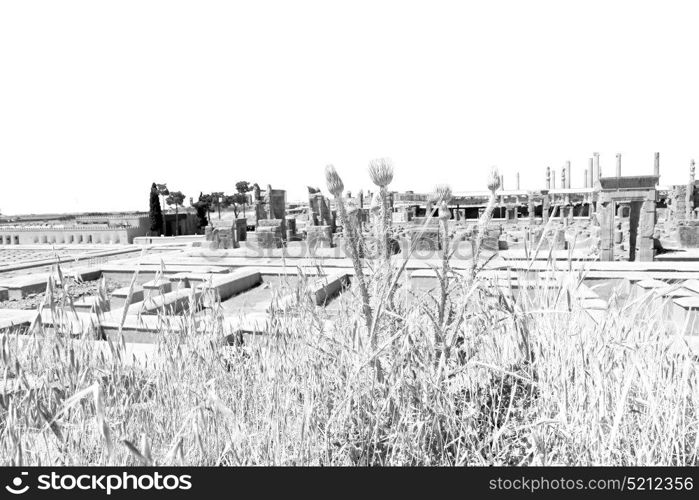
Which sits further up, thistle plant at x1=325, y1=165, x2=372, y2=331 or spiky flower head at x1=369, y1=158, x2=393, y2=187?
spiky flower head at x1=369, y1=158, x2=393, y2=187

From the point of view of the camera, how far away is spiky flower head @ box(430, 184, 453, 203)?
2.14 m

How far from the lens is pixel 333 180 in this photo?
1.80m

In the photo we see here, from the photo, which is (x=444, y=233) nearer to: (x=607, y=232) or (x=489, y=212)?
(x=489, y=212)

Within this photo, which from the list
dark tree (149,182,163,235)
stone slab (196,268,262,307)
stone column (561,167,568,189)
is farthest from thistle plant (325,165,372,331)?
stone column (561,167,568,189)

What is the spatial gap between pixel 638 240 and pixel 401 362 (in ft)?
40.4

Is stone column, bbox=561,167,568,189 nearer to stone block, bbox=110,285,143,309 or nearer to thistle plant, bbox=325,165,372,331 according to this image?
stone block, bbox=110,285,143,309

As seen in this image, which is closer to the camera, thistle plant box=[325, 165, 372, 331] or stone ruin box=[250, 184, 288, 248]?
thistle plant box=[325, 165, 372, 331]

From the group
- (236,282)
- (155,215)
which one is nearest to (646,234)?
(236,282)

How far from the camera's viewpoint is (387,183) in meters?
1.79

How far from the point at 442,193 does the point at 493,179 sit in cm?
25

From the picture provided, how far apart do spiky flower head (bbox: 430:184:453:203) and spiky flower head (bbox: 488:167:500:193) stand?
195 millimetres

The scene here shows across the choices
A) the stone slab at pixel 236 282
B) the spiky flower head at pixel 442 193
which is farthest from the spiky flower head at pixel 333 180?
the stone slab at pixel 236 282

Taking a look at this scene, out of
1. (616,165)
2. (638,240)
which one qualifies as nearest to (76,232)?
(638,240)
